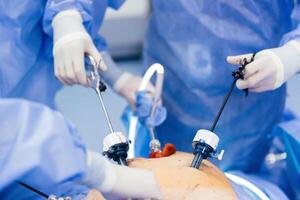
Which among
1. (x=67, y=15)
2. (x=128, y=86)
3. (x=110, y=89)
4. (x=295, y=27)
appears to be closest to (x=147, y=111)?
(x=128, y=86)

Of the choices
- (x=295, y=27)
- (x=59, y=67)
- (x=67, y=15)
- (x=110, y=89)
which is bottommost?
(x=110, y=89)

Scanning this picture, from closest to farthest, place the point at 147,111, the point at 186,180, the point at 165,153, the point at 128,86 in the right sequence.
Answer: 1. the point at 186,180
2. the point at 165,153
3. the point at 147,111
4. the point at 128,86

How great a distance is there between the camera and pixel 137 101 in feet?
4.37

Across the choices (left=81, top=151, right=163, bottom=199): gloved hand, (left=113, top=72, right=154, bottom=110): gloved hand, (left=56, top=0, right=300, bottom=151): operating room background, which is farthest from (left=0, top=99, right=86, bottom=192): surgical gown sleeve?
(left=56, top=0, right=300, bottom=151): operating room background

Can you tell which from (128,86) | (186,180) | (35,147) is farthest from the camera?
(128,86)

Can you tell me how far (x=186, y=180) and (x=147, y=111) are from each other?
416mm

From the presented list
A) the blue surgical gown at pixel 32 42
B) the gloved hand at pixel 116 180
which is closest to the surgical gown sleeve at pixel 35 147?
the gloved hand at pixel 116 180

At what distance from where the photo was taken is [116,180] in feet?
2.43

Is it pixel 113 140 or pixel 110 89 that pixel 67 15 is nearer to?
pixel 113 140

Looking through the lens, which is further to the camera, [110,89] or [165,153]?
[110,89]

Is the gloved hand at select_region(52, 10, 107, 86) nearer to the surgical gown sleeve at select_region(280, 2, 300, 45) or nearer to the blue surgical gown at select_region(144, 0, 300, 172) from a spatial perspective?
the blue surgical gown at select_region(144, 0, 300, 172)

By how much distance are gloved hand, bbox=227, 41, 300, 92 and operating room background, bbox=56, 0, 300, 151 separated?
890 millimetres

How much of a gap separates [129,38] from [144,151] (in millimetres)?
1233

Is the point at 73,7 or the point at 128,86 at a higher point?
the point at 73,7
